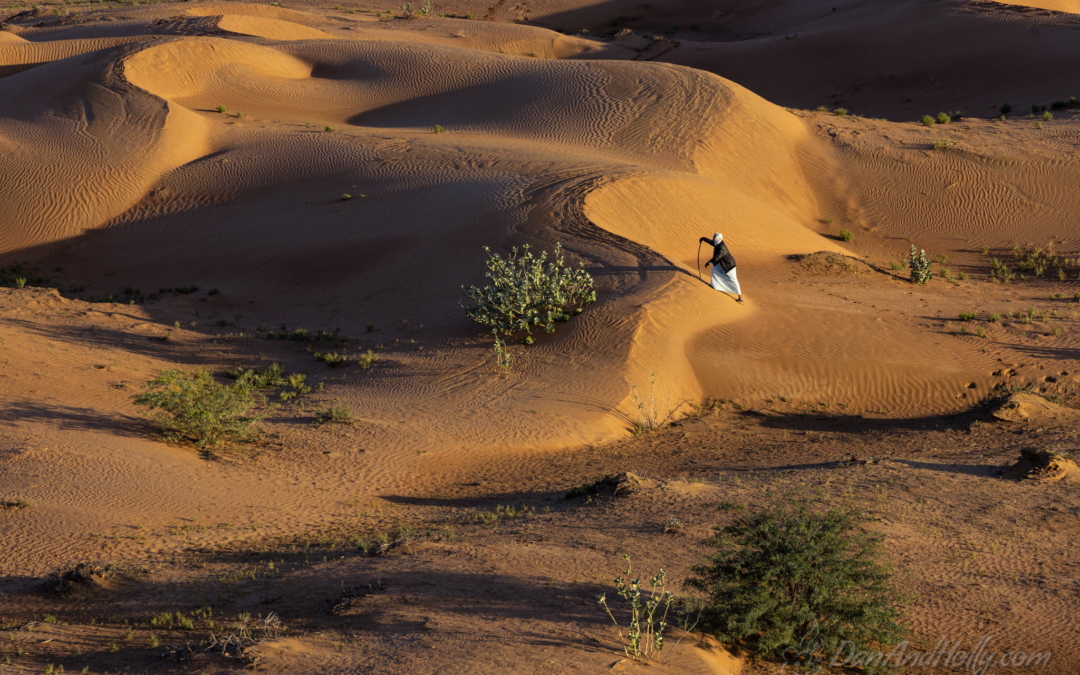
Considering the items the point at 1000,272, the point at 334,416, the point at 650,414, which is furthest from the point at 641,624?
the point at 1000,272

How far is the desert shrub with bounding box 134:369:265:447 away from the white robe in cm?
763

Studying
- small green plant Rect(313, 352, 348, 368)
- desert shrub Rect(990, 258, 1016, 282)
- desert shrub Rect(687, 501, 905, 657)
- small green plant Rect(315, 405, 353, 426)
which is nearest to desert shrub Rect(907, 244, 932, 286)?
desert shrub Rect(990, 258, 1016, 282)

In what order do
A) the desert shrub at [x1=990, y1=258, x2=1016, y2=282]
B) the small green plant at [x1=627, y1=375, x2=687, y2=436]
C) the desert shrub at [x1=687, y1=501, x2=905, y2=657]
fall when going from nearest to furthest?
the desert shrub at [x1=687, y1=501, x2=905, y2=657] < the small green plant at [x1=627, y1=375, x2=687, y2=436] < the desert shrub at [x1=990, y1=258, x2=1016, y2=282]

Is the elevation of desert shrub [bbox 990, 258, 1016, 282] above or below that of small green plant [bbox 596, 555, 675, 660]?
above

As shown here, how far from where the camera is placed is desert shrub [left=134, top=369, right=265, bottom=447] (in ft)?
35.2

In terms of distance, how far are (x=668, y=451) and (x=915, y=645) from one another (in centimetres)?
532

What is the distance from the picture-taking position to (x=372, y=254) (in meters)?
17.7

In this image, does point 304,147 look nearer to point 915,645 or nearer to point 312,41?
point 312,41

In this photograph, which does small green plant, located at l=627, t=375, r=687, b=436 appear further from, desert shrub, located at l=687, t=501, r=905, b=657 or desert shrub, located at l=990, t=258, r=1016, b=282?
desert shrub, located at l=990, t=258, r=1016, b=282

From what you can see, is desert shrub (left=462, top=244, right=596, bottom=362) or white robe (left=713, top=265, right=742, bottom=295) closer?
desert shrub (left=462, top=244, right=596, bottom=362)

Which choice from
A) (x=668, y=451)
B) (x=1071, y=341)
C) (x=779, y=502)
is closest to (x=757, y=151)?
(x=1071, y=341)

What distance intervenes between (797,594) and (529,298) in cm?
819

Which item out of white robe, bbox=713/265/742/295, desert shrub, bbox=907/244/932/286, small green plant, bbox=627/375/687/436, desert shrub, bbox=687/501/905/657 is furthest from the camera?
desert shrub, bbox=907/244/932/286

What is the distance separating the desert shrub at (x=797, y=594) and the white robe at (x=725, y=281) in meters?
8.68
